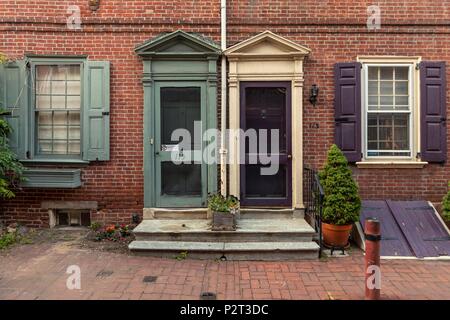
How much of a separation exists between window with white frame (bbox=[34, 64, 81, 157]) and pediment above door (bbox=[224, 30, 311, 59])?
2.91 metres

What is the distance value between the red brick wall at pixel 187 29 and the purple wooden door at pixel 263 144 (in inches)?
16.2

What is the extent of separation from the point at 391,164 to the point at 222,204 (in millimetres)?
3216

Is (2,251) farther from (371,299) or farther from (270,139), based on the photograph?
(371,299)

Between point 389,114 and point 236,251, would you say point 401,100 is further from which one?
point 236,251

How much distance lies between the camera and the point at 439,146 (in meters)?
6.84

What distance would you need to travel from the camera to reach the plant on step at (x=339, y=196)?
19.0ft

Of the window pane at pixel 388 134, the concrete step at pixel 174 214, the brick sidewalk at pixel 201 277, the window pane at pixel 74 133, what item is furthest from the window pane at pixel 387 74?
the window pane at pixel 74 133

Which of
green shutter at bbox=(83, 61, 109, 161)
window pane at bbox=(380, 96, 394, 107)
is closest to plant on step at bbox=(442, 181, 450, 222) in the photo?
window pane at bbox=(380, 96, 394, 107)

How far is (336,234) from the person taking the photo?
19.3ft

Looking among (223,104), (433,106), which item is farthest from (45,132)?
(433,106)

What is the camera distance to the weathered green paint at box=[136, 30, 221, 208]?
672cm

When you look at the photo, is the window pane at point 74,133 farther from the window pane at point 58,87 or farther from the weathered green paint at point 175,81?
the weathered green paint at point 175,81

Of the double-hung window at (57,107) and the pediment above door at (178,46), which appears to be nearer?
the pediment above door at (178,46)

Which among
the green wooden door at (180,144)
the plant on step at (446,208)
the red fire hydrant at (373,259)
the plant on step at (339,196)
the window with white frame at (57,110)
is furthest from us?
the window with white frame at (57,110)
